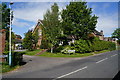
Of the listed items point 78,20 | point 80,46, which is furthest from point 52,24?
point 80,46

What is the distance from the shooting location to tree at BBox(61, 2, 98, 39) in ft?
90.3

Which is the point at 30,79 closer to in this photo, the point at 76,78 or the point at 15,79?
the point at 15,79

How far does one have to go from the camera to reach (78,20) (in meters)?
28.4

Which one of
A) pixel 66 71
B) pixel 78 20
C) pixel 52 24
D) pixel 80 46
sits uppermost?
pixel 78 20

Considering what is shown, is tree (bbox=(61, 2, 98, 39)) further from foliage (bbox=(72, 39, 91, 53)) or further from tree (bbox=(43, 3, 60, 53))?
tree (bbox=(43, 3, 60, 53))

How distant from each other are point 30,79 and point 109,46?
139 feet

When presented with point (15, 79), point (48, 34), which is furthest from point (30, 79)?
point (48, 34)

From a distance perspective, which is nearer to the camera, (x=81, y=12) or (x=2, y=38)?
(x=2, y=38)

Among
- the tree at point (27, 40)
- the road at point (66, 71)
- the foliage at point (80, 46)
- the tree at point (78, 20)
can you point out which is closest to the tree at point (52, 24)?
the tree at point (78, 20)

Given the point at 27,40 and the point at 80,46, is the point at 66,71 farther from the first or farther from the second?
the point at 27,40

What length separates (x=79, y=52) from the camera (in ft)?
94.3

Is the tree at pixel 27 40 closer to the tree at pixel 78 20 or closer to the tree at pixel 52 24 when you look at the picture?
the tree at pixel 52 24

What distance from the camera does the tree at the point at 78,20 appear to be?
27.5 m

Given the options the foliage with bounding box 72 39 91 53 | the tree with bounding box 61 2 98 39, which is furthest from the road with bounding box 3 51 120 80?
the tree with bounding box 61 2 98 39
